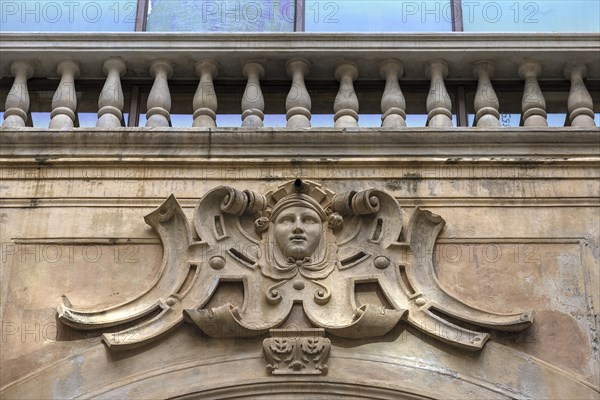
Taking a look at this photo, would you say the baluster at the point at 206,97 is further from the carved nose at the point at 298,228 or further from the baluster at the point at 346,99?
the carved nose at the point at 298,228

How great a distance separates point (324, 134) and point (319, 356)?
1768mm

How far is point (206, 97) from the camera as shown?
32.6ft

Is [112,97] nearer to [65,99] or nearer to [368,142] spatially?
[65,99]

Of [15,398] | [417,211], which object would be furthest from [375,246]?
[15,398]

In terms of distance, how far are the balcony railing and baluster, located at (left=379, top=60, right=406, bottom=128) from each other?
1 centimetres

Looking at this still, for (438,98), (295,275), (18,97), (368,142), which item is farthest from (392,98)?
(18,97)

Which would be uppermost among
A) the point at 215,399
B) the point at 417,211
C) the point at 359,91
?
the point at 359,91

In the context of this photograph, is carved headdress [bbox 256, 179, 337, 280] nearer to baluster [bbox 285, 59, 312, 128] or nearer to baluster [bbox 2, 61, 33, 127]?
baluster [bbox 285, 59, 312, 128]

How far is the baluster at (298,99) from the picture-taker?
977 centimetres

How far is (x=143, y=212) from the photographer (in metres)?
9.41

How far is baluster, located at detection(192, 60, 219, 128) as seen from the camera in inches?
387

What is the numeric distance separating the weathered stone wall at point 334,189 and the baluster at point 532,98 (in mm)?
297

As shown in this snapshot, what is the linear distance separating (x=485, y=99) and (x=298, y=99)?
143 cm

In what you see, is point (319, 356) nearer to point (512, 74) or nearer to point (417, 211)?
point (417, 211)
